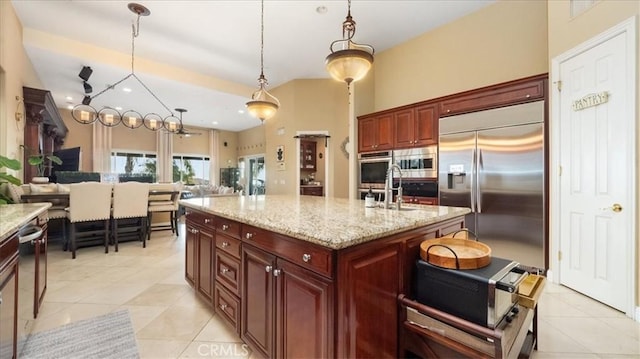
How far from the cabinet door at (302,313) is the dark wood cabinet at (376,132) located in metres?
3.48

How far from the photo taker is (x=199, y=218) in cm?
235

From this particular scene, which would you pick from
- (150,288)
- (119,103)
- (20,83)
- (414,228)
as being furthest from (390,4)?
(119,103)

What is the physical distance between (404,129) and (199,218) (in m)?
3.23

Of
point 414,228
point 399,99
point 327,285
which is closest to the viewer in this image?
point 327,285

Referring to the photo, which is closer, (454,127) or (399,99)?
(454,127)

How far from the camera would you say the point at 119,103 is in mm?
7336

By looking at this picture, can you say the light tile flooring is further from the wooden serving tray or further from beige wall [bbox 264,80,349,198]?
beige wall [bbox 264,80,349,198]

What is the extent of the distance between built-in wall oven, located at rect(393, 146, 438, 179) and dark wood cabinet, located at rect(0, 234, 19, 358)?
4.06m

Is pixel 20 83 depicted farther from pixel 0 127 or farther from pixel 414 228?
pixel 414 228

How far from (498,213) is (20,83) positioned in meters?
6.83

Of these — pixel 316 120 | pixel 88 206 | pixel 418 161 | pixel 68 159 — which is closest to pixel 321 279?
pixel 418 161

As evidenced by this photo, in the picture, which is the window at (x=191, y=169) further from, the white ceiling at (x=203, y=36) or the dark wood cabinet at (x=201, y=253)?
the dark wood cabinet at (x=201, y=253)

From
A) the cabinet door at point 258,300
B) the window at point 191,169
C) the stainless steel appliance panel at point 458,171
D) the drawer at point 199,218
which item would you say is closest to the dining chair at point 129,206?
the drawer at point 199,218

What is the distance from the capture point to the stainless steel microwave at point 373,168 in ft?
14.9
